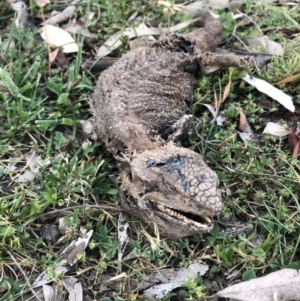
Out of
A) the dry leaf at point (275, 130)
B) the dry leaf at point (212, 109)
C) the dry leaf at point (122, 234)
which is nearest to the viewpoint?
the dry leaf at point (122, 234)

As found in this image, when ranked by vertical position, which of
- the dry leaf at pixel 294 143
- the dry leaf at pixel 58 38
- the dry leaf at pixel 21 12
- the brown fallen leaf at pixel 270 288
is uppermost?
the dry leaf at pixel 21 12

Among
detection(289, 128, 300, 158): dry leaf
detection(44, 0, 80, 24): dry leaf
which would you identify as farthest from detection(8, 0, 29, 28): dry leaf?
detection(289, 128, 300, 158): dry leaf

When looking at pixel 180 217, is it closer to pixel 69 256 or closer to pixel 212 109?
pixel 69 256

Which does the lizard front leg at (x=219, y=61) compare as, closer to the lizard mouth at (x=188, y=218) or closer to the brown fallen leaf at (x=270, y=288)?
the lizard mouth at (x=188, y=218)

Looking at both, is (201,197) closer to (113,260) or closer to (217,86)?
(113,260)

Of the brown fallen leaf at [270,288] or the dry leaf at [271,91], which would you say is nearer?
the brown fallen leaf at [270,288]

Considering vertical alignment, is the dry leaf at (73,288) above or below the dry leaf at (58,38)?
below

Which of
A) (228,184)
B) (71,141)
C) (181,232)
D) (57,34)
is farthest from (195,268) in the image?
(57,34)

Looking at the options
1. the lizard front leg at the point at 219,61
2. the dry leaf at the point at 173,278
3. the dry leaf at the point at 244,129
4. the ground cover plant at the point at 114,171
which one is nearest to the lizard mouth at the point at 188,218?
the ground cover plant at the point at 114,171

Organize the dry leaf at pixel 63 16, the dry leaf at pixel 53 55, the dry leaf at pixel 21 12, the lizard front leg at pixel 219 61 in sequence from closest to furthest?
the lizard front leg at pixel 219 61
the dry leaf at pixel 53 55
the dry leaf at pixel 21 12
the dry leaf at pixel 63 16
